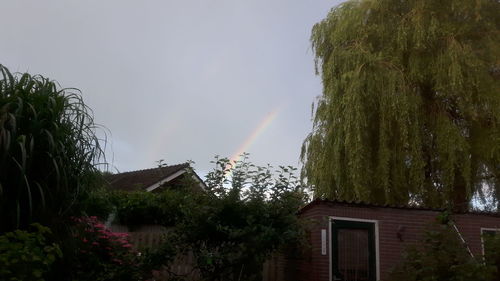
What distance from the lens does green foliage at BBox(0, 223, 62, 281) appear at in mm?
5766

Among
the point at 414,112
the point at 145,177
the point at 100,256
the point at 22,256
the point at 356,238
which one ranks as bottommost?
the point at 22,256

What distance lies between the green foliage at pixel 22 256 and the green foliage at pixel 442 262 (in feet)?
17.3

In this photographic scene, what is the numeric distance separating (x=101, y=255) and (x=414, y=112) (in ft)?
30.1

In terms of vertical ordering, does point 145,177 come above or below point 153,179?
above

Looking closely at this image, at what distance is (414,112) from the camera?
14641 mm

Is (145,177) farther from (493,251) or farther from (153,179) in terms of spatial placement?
(493,251)

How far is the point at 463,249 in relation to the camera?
8.70m

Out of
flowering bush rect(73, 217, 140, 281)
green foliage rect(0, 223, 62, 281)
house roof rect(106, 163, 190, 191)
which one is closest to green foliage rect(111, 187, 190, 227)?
house roof rect(106, 163, 190, 191)

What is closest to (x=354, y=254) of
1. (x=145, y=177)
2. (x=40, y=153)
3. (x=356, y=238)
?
(x=356, y=238)

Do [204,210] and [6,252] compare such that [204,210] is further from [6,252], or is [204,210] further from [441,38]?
[441,38]

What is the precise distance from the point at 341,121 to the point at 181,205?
685 centimetres

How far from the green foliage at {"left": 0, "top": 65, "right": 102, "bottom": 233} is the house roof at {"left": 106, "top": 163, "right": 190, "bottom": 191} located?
928 cm

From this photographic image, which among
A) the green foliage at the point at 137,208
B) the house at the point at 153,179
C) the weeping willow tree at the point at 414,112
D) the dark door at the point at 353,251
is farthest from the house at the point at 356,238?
the house at the point at 153,179

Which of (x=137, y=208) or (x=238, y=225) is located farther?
(x=137, y=208)
